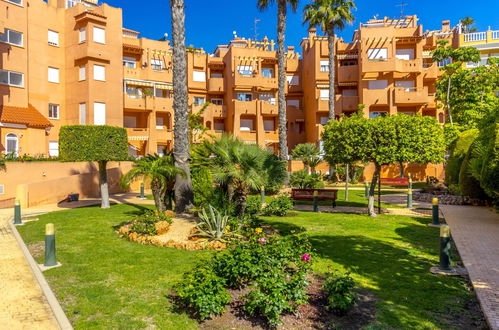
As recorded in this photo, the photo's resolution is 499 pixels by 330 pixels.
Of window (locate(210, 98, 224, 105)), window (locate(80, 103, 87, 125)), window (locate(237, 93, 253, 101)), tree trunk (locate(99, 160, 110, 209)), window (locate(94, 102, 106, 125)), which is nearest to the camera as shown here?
tree trunk (locate(99, 160, 110, 209))

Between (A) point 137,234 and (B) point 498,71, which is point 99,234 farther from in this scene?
(B) point 498,71

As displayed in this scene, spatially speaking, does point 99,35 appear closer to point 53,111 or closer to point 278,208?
point 53,111

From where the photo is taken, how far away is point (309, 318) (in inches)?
226

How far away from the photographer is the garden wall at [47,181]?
21062mm

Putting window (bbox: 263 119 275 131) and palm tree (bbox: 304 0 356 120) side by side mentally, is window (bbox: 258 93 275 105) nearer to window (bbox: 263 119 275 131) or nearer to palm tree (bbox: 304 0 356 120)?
window (bbox: 263 119 275 131)

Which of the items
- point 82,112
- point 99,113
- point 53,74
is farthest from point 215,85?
point 53,74

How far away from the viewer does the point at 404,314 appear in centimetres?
583

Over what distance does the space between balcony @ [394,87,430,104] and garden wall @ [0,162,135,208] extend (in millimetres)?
29544

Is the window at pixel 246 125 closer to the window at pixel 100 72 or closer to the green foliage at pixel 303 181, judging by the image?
the window at pixel 100 72

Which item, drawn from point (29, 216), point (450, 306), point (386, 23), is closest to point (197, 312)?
point (450, 306)

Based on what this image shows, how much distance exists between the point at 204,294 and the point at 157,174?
25.4 ft

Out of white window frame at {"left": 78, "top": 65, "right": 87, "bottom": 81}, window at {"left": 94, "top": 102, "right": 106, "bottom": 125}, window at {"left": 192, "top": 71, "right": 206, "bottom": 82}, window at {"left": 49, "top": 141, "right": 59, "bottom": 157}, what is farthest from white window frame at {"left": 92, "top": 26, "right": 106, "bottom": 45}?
window at {"left": 192, "top": 71, "right": 206, "bottom": 82}

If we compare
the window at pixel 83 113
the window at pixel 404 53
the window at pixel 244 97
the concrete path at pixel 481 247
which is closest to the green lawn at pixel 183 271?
the concrete path at pixel 481 247

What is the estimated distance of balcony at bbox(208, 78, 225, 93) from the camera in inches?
1732
